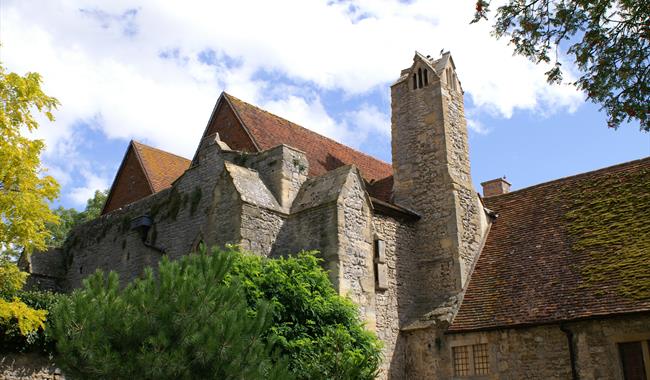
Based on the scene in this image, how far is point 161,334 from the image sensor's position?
8375 millimetres

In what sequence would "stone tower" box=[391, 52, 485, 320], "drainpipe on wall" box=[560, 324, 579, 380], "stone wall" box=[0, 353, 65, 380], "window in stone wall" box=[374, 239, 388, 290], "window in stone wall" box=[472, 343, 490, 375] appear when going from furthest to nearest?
"stone tower" box=[391, 52, 485, 320], "window in stone wall" box=[374, 239, 388, 290], "window in stone wall" box=[472, 343, 490, 375], "stone wall" box=[0, 353, 65, 380], "drainpipe on wall" box=[560, 324, 579, 380]

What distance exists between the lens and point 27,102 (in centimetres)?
1195

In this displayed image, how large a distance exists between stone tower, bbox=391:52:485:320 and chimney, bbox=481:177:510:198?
4327mm

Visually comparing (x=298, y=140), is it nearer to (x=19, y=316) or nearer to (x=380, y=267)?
(x=380, y=267)

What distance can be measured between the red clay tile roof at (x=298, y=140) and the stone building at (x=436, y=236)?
0.30ft

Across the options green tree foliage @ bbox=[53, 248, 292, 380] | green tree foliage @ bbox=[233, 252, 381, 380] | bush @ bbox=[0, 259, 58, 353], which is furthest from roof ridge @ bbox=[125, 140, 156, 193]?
green tree foliage @ bbox=[53, 248, 292, 380]

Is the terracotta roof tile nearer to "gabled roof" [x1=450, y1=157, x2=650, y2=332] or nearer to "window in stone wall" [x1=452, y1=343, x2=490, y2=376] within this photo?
"gabled roof" [x1=450, y1=157, x2=650, y2=332]

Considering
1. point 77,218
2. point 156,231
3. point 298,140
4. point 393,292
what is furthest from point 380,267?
point 77,218

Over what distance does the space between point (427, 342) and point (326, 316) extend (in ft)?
11.9

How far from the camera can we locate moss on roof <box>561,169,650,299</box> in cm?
1347

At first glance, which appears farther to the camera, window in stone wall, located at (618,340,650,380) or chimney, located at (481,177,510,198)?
chimney, located at (481,177,510,198)

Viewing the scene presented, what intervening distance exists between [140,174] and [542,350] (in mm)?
14992

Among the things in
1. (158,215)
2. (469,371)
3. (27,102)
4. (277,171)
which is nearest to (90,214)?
(158,215)

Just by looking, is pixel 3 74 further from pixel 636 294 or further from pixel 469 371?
pixel 636 294
